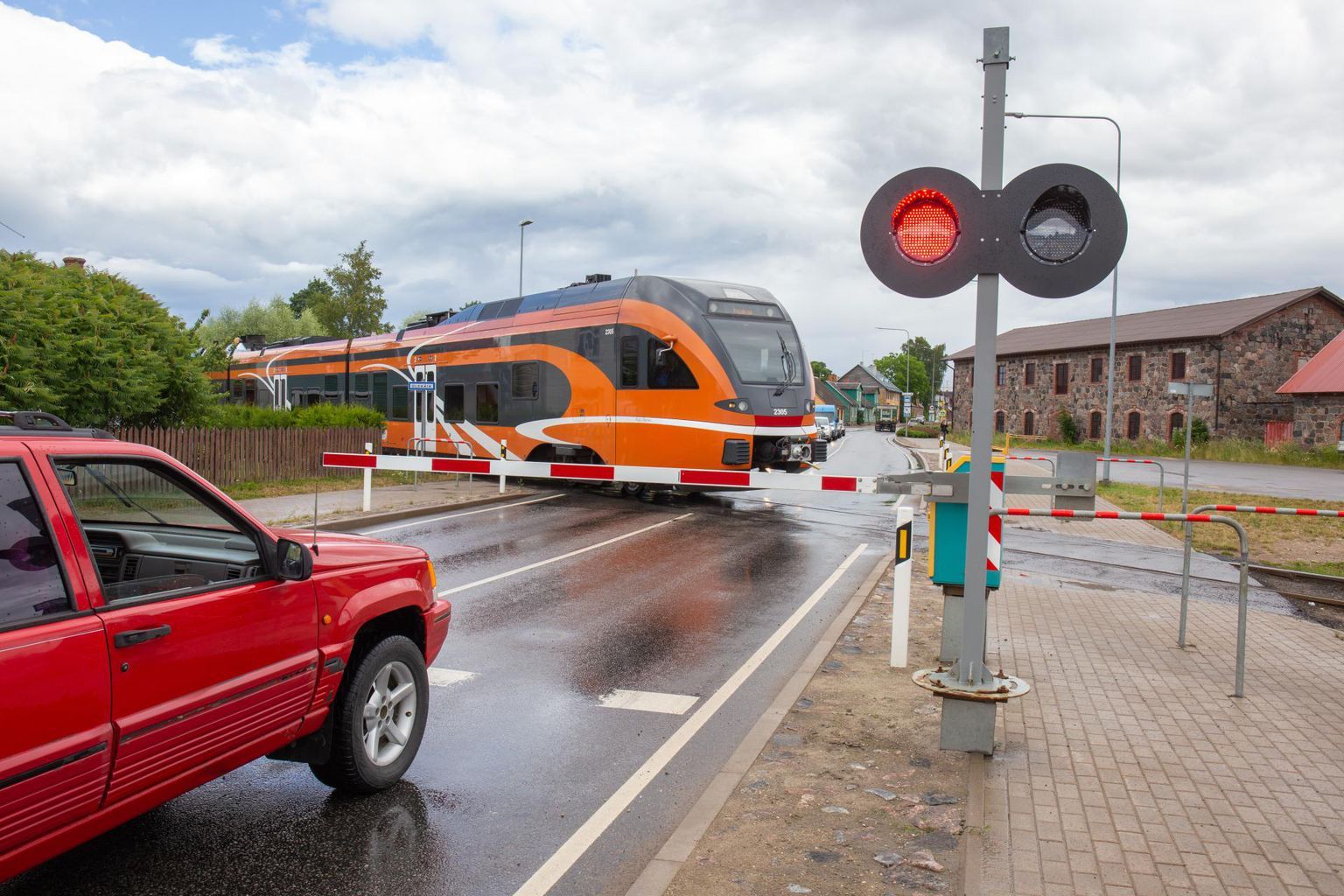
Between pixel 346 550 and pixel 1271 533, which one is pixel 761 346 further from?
pixel 346 550

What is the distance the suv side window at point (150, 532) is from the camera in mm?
3217

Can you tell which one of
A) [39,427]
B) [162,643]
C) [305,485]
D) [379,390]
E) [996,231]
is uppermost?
[996,231]

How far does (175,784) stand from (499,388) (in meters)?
16.1

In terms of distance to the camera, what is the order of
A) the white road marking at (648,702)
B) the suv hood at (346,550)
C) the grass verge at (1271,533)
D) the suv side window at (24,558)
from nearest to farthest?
1. the suv side window at (24,558)
2. the suv hood at (346,550)
3. the white road marking at (648,702)
4. the grass verge at (1271,533)

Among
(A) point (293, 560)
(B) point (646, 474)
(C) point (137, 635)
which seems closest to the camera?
(C) point (137, 635)

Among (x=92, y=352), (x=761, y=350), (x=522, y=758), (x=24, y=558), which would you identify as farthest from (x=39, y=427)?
(x=92, y=352)

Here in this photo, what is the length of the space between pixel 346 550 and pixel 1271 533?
16349 millimetres

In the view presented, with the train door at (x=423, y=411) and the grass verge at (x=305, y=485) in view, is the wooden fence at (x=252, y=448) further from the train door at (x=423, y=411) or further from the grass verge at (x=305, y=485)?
the train door at (x=423, y=411)

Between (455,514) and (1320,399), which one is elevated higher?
(1320,399)

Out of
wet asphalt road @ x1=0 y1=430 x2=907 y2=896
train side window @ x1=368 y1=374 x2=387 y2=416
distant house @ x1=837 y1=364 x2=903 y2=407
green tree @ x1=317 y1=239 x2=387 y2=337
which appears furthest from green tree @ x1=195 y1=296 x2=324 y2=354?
distant house @ x1=837 y1=364 x2=903 y2=407

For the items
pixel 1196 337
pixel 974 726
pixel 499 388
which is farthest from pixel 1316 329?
pixel 974 726

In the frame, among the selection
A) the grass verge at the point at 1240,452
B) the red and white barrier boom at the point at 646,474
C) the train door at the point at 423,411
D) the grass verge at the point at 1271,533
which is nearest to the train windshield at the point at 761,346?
the red and white barrier boom at the point at 646,474

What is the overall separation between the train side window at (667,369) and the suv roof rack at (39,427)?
1197cm

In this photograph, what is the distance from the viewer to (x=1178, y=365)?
169 ft
